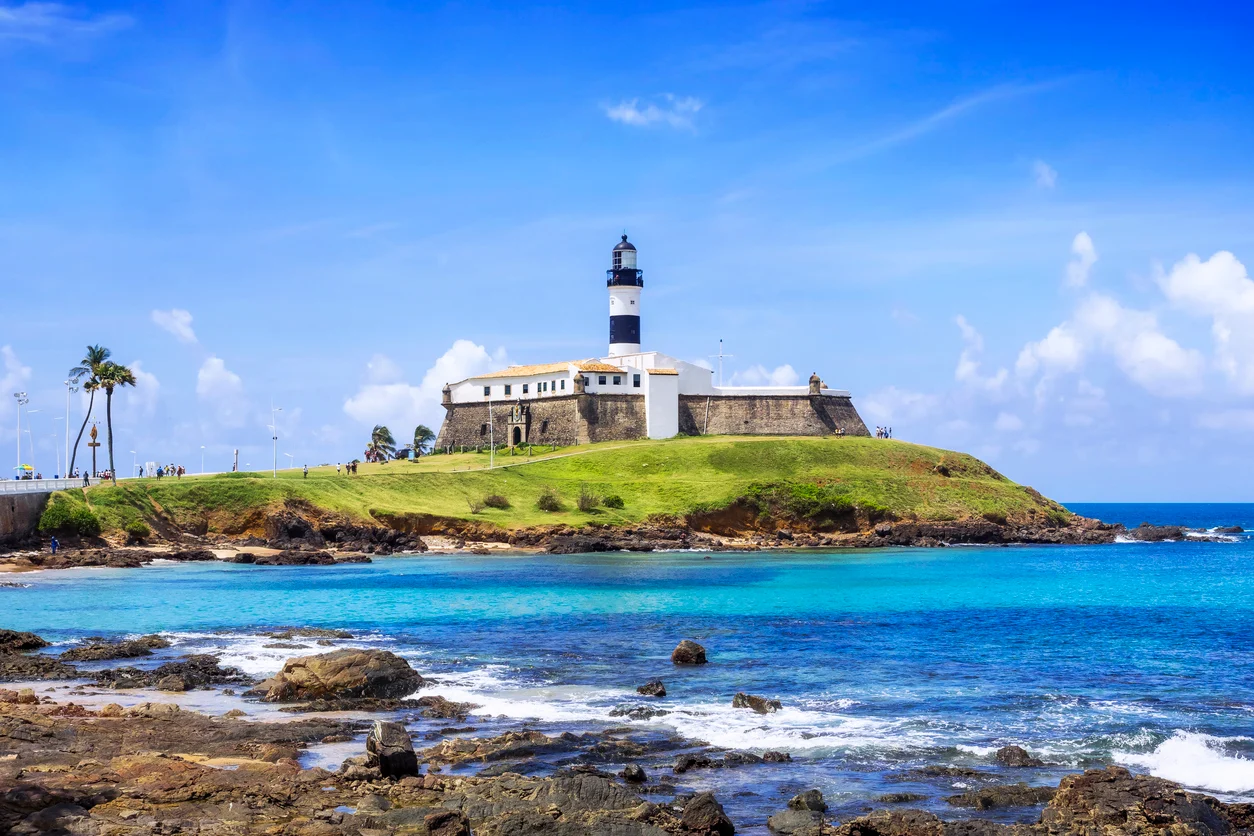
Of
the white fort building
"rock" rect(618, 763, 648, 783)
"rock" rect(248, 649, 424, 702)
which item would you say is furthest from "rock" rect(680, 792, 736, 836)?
the white fort building

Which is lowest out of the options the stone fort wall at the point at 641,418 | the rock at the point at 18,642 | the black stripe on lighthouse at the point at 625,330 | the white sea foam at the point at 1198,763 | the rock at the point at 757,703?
the white sea foam at the point at 1198,763

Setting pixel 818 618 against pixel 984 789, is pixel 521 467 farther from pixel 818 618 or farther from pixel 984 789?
pixel 984 789

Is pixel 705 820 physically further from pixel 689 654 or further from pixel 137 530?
pixel 137 530

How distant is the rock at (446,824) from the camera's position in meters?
14.5

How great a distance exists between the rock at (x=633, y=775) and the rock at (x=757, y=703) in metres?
5.97

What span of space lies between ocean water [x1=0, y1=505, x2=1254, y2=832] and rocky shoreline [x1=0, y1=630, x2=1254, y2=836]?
0.45m

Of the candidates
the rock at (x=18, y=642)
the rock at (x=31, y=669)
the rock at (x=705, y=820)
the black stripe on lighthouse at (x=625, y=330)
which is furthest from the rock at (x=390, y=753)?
the black stripe on lighthouse at (x=625, y=330)

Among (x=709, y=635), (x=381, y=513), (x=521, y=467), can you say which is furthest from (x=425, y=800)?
(x=521, y=467)

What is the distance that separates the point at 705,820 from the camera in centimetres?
1516

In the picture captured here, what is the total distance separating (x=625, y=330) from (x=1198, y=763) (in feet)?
322

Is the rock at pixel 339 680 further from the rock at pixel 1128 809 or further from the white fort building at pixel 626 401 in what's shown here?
the white fort building at pixel 626 401


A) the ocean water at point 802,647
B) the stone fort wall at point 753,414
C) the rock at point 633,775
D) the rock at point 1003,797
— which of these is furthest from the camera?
the stone fort wall at point 753,414

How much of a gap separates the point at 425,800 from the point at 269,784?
92.6 inches

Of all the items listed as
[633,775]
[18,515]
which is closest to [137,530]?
[18,515]
